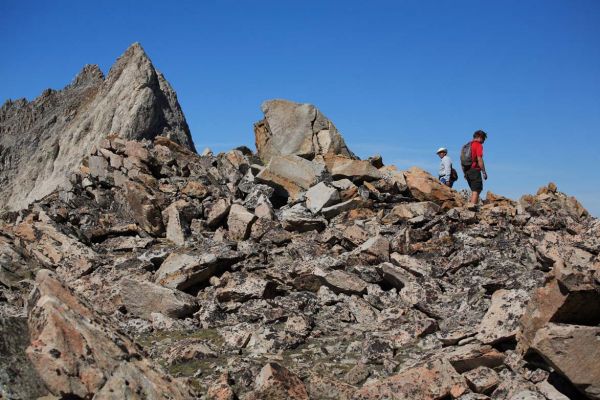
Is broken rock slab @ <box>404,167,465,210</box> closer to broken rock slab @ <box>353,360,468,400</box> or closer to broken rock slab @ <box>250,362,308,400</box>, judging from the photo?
broken rock slab @ <box>353,360,468,400</box>

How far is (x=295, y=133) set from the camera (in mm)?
18969

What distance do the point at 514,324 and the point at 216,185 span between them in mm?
11512

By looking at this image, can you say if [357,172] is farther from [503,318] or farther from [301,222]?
[503,318]

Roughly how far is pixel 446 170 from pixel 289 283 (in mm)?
8531

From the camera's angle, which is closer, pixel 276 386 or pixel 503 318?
pixel 276 386

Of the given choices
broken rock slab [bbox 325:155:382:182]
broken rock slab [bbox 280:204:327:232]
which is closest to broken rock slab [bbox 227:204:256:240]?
broken rock slab [bbox 280:204:327:232]

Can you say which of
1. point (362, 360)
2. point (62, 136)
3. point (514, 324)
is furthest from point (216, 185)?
point (62, 136)

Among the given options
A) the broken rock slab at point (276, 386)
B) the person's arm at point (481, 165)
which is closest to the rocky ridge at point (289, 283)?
the broken rock slab at point (276, 386)

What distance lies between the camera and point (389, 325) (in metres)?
9.54

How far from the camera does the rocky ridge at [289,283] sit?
6.05m

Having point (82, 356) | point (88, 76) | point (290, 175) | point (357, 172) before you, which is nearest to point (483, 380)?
point (82, 356)

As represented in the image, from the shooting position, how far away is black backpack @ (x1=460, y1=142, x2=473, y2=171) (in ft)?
51.2

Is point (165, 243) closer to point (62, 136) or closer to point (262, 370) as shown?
point (262, 370)

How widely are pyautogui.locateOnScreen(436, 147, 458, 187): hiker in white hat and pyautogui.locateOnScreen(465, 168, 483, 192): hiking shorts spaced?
1.74 m
